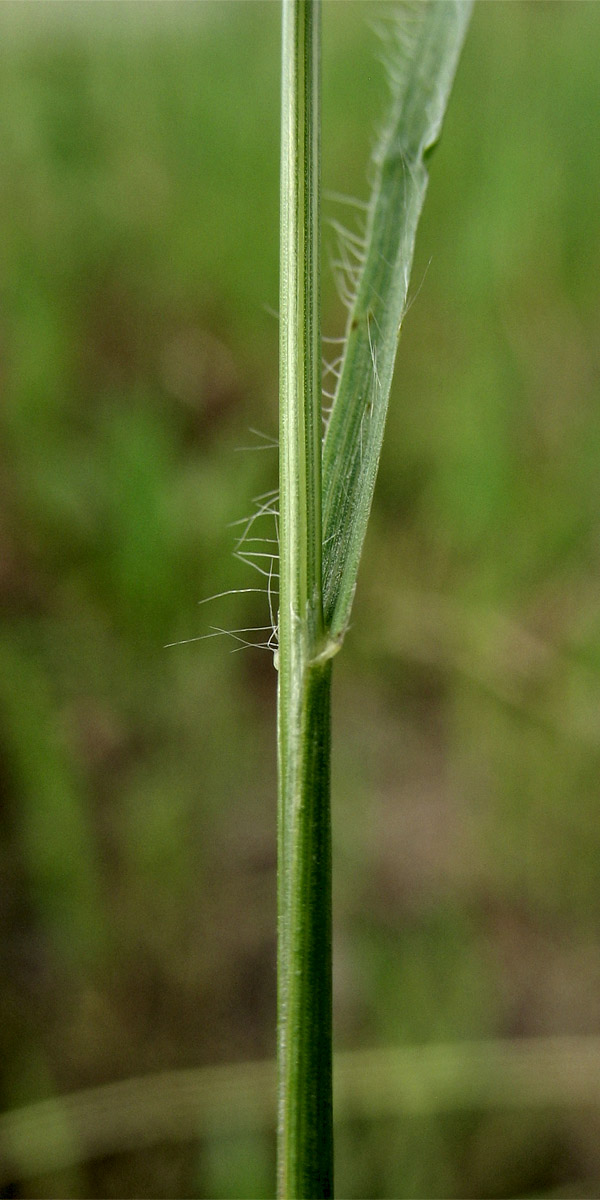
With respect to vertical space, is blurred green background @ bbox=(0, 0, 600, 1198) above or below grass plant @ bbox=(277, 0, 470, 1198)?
below

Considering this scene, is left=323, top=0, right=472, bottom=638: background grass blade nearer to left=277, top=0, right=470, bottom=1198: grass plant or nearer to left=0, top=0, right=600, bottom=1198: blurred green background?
left=277, top=0, right=470, bottom=1198: grass plant

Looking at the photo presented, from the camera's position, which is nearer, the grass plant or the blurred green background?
the grass plant

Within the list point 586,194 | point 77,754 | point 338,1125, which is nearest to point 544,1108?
point 338,1125

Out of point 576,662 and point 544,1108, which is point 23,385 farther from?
point 544,1108

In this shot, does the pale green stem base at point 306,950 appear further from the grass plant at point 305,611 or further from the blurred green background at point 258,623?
the blurred green background at point 258,623

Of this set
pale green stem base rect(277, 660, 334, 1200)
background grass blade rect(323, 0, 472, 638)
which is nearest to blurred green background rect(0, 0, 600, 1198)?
pale green stem base rect(277, 660, 334, 1200)
